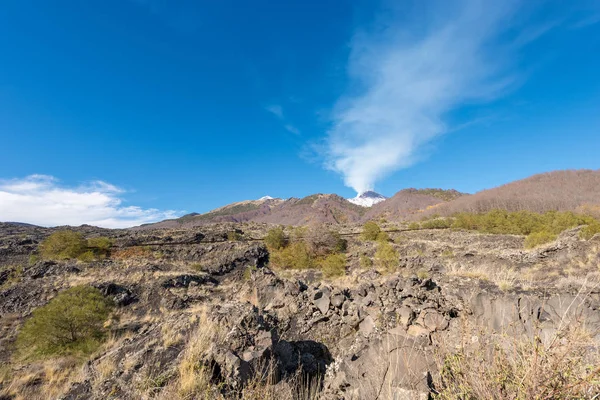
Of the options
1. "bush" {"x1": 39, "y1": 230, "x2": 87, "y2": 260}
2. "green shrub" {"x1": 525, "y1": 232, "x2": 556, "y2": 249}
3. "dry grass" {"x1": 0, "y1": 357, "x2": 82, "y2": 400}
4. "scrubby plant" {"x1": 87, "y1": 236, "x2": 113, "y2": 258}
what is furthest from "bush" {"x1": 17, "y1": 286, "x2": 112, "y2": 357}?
"green shrub" {"x1": 525, "y1": 232, "x2": 556, "y2": 249}

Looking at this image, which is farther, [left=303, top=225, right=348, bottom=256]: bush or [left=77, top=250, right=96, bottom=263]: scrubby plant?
[left=303, top=225, right=348, bottom=256]: bush

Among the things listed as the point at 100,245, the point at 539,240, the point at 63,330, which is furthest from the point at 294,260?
the point at 100,245

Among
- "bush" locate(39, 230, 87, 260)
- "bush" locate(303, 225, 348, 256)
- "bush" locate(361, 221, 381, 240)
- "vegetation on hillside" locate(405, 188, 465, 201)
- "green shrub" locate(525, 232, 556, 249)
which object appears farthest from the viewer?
"vegetation on hillside" locate(405, 188, 465, 201)

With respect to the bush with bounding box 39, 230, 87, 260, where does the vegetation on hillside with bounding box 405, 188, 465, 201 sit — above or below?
above

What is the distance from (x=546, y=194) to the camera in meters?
91.0

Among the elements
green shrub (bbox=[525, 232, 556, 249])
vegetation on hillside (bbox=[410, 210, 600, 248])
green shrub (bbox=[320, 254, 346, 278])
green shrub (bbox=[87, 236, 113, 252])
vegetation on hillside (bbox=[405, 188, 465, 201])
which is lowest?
green shrub (bbox=[320, 254, 346, 278])

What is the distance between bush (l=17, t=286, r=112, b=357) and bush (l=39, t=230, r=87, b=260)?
84.5 feet

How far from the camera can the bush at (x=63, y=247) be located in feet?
103

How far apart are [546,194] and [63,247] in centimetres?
12977

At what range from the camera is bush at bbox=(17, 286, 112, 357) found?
33.2ft

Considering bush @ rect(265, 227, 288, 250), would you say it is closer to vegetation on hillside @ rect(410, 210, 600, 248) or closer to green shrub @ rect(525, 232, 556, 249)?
green shrub @ rect(525, 232, 556, 249)

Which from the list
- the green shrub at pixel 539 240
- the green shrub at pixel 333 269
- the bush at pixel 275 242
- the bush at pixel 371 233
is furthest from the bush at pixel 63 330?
the bush at pixel 371 233

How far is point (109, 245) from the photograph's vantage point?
3672 cm

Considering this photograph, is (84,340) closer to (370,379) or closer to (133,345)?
(133,345)
